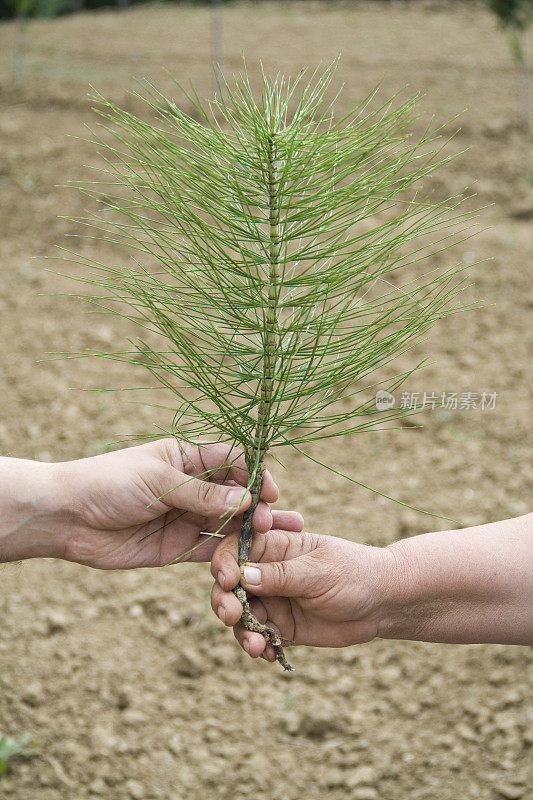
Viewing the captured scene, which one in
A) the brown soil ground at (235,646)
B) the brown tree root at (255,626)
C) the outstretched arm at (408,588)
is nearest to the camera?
the brown tree root at (255,626)

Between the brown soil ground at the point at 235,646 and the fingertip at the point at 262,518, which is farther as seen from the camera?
the brown soil ground at the point at 235,646

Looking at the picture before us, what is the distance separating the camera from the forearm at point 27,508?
1658mm

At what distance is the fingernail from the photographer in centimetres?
147

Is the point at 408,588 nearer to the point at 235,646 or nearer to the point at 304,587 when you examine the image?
the point at 304,587

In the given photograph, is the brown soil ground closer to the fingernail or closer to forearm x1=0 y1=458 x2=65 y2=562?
forearm x1=0 y1=458 x2=65 y2=562

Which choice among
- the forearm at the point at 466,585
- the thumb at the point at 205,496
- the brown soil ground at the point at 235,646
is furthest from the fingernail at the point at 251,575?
the brown soil ground at the point at 235,646

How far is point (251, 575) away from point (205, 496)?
17 cm

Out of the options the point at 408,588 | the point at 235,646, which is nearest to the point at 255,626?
the point at 408,588

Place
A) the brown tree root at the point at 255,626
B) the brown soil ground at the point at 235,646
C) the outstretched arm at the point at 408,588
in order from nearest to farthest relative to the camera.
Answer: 1. the brown tree root at the point at 255,626
2. the outstretched arm at the point at 408,588
3. the brown soil ground at the point at 235,646

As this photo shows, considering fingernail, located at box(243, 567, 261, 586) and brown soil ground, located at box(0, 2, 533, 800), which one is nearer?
fingernail, located at box(243, 567, 261, 586)

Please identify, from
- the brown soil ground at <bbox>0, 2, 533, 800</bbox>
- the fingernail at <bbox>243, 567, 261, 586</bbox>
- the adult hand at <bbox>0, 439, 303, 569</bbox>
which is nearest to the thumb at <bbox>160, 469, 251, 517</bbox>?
the adult hand at <bbox>0, 439, 303, 569</bbox>

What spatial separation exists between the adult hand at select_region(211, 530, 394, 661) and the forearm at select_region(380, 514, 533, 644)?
0.05m

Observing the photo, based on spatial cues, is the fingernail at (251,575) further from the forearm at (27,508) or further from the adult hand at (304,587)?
the forearm at (27,508)

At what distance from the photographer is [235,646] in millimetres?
2695
